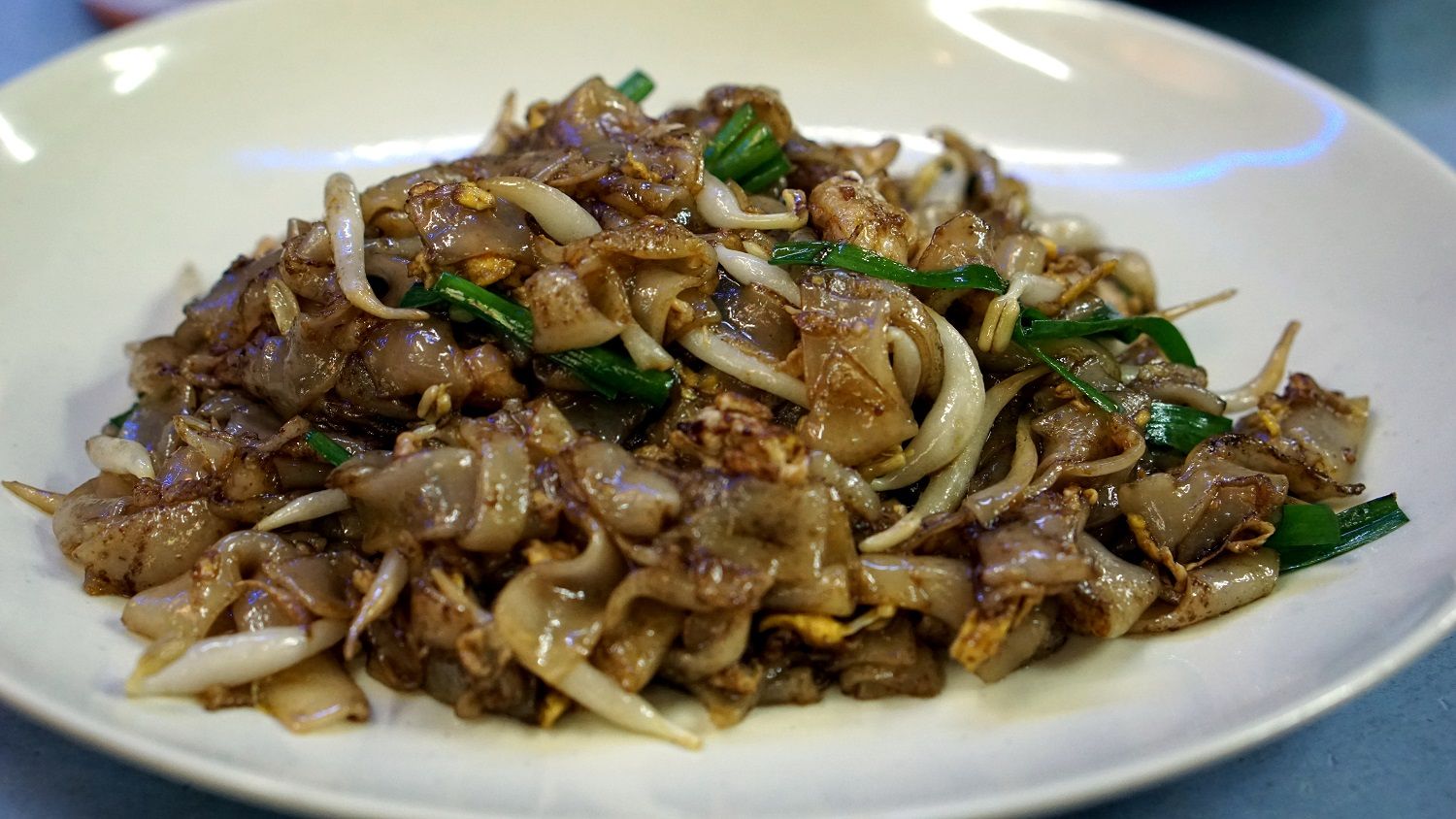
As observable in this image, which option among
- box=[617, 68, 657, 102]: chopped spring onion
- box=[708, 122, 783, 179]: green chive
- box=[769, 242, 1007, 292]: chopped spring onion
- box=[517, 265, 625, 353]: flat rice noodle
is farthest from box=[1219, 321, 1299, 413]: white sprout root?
box=[617, 68, 657, 102]: chopped spring onion

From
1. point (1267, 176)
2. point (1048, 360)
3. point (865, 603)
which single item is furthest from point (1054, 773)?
point (1267, 176)

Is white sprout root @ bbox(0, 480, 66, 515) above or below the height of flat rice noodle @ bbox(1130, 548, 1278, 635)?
below

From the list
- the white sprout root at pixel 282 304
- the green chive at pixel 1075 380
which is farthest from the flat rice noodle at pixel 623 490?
the green chive at pixel 1075 380

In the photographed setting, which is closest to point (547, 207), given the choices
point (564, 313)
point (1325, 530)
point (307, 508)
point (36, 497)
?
point (564, 313)

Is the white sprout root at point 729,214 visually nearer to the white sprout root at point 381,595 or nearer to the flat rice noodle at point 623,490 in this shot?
the flat rice noodle at point 623,490

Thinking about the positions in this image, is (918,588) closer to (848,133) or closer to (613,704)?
(613,704)

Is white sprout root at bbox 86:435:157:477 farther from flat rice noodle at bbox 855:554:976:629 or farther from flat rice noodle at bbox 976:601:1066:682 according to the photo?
flat rice noodle at bbox 976:601:1066:682
